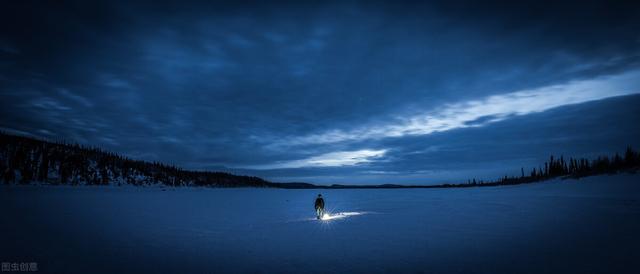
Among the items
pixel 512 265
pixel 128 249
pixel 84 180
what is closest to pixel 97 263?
pixel 128 249

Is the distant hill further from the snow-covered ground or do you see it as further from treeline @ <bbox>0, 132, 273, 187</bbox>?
the snow-covered ground

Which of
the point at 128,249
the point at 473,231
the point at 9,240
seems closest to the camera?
the point at 128,249

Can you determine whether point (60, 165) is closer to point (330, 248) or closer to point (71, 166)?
point (71, 166)

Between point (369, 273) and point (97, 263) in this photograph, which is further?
point (97, 263)

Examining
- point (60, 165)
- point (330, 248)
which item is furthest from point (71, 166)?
point (330, 248)

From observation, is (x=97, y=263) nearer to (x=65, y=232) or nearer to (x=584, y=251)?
(x=65, y=232)

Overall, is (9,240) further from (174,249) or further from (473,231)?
(473,231)

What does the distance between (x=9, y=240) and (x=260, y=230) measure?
1166 cm

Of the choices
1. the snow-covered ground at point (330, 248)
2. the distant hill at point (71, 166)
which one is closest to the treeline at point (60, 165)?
the distant hill at point (71, 166)

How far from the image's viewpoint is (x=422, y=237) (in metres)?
15.2

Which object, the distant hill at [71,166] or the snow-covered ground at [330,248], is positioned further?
the distant hill at [71,166]

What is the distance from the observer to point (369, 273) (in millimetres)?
9125

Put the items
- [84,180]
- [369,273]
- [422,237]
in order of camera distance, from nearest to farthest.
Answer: [369,273] → [422,237] → [84,180]

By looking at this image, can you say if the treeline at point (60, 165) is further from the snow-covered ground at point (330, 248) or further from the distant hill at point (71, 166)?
the snow-covered ground at point (330, 248)
